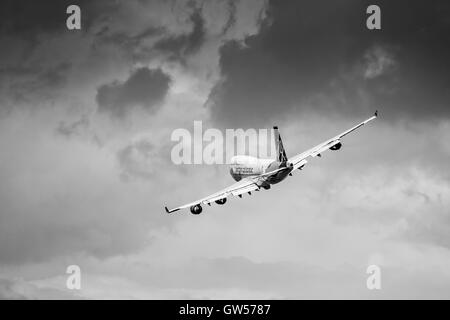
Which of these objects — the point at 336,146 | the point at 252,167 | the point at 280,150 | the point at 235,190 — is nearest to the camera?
the point at 280,150

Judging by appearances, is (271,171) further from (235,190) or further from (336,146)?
→ (336,146)

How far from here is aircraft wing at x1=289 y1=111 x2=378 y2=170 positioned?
136m

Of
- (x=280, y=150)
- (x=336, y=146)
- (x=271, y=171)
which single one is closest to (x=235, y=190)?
(x=271, y=171)

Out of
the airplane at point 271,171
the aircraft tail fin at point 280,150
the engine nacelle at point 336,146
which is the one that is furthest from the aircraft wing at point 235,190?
the engine nacelle at point 336,146

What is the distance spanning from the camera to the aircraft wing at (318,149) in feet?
445

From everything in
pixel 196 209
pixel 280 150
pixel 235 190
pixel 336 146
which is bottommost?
pixel 196 209

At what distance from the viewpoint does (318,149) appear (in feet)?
453

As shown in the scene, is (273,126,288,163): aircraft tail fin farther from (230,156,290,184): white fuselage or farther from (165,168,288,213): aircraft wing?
(165,168,288,213): aircraft wing
